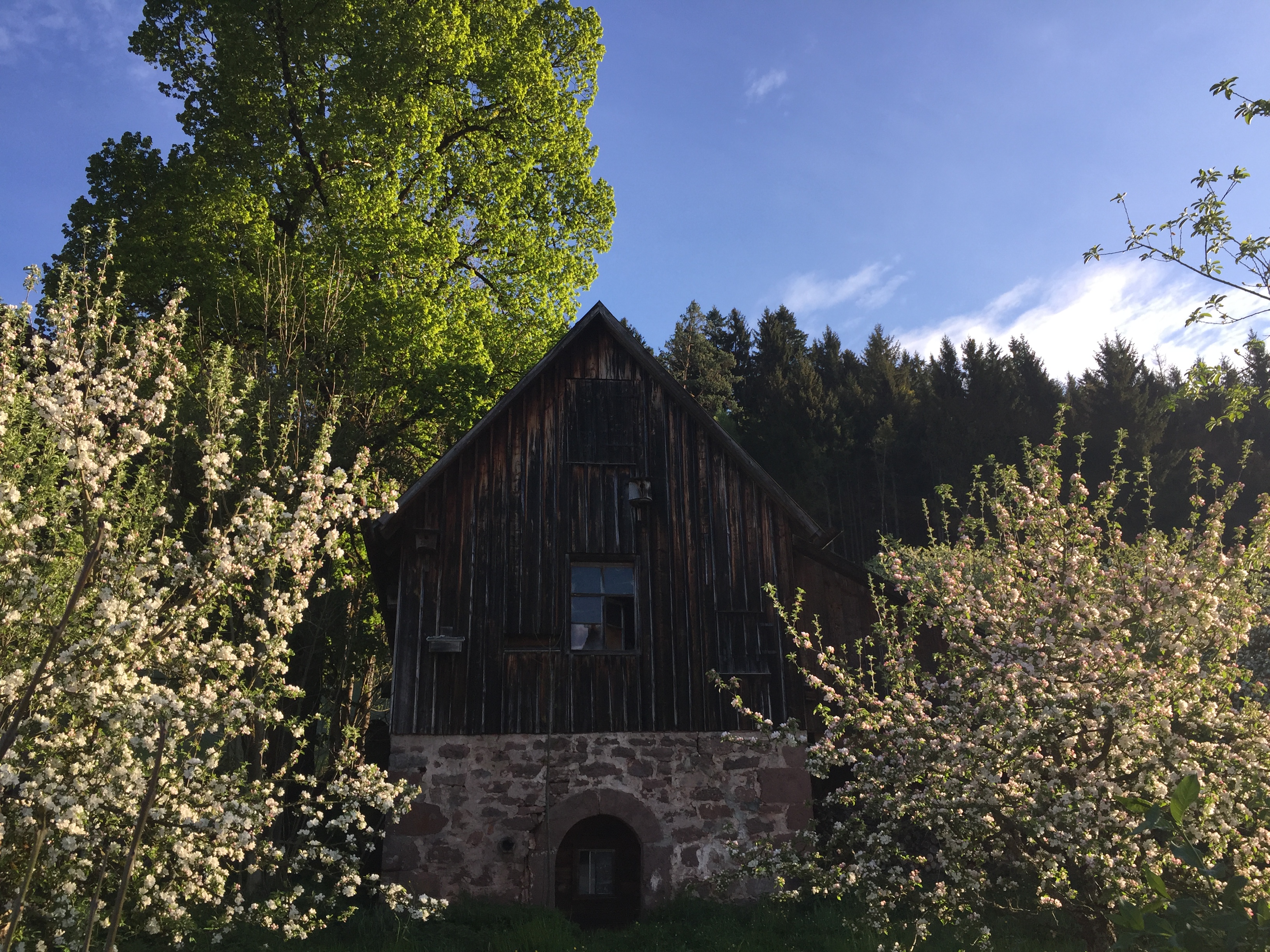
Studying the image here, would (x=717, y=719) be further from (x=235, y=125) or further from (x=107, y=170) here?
(x=107, y=170)

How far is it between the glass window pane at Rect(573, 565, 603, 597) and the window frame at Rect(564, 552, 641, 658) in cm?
2

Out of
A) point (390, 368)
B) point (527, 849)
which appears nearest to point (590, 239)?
point (390, 368)

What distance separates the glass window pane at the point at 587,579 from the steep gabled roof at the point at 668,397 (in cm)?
237

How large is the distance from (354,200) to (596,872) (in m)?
12.1

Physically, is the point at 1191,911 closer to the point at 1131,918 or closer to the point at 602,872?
the point at 1131,918

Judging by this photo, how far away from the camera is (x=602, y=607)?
39.2ft

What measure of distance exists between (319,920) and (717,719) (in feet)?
20.0

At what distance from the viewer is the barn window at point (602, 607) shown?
11.7 m

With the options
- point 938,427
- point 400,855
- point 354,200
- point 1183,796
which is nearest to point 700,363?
point 938,427

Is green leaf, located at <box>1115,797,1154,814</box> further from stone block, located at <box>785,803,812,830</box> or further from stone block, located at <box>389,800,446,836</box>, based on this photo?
stone block, located at <box>389,800,446,836</box>

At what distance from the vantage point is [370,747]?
16.2 meters

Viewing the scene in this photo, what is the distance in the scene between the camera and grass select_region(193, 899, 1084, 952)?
29.1 ft

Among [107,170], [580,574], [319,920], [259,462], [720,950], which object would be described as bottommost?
[720,950]

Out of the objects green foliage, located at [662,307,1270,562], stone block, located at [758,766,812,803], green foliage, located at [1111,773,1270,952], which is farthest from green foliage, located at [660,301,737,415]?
green foliage, located at [1111,773,1270,952]
